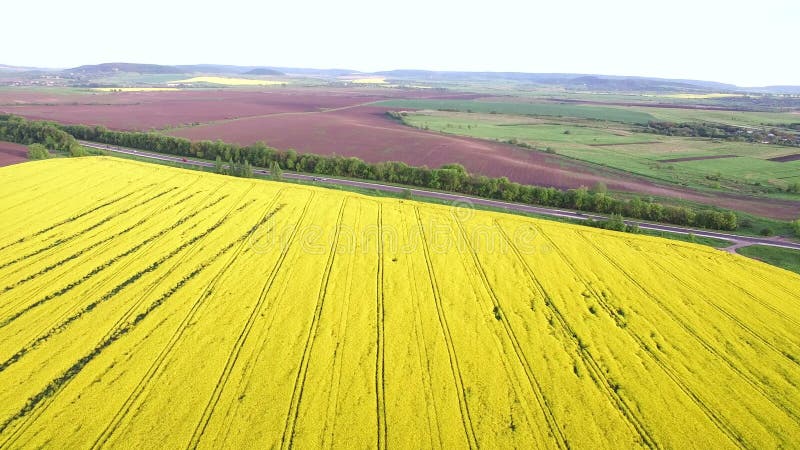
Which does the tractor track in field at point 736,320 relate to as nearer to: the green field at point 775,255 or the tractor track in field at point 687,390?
the tractor track in field at point 687,390

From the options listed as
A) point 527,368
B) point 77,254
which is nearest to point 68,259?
point 77,254

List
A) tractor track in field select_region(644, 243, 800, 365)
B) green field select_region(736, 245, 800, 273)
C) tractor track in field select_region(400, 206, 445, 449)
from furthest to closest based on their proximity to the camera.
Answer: green field select_region(736, 245, 800, 273) → tractor track in field select_region(644, 243, 800, 365) → tractor track in field select_region(400, 206, 445, 449)

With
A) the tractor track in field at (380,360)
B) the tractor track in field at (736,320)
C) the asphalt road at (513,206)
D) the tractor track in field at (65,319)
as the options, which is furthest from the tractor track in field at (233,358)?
the tractor track in field at (736,320)

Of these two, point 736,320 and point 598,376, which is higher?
point 736,320

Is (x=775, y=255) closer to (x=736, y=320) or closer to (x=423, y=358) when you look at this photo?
(x=736, y=320)

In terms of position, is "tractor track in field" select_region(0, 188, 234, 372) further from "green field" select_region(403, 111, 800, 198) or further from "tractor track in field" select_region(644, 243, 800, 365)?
"green field" select_region(403, 111, 800, 198)

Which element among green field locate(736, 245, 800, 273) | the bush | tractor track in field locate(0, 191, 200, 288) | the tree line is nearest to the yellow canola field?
tractor track in field locate(0, 191, 200, 288)

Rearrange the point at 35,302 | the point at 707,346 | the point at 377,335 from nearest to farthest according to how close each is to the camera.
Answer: the point at 377,335
the point at 707,346
the point at 35,302
